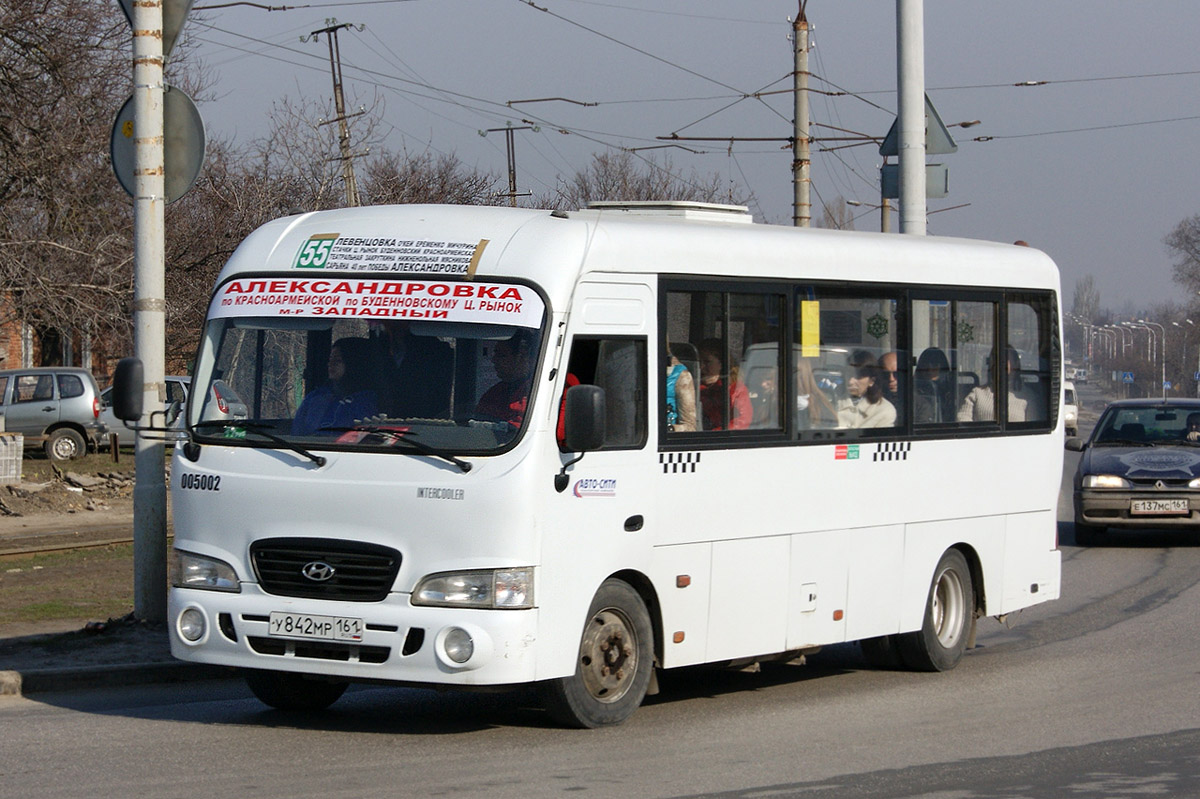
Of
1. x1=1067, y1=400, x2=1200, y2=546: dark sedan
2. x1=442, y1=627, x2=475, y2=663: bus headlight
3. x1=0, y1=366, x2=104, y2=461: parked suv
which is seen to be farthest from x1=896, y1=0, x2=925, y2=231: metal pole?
x1=0, y1=366, x2=104, y2=461: parked suv

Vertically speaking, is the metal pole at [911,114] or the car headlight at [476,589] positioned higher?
the metal pole at [911,114]

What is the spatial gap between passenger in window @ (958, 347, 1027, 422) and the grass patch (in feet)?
18.5

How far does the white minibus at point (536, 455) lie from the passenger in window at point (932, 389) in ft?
1.41

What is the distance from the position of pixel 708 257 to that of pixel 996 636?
542 cm

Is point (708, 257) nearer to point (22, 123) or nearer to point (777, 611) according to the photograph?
point (777, 611)

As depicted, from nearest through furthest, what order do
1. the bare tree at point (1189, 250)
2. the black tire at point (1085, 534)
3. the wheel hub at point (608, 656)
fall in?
the wheel hub at point (608, 656) → the black tire at point (1085, 534) → the bare tree at point (1189, 250)

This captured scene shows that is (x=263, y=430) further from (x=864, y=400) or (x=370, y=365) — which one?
(x=864, y=400)

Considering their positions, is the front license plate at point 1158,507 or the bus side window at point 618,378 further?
the front license plate at point 1158,507

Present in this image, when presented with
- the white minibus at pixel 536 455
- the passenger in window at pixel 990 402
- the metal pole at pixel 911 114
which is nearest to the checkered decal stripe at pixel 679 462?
the white minibus at pixel 536 455

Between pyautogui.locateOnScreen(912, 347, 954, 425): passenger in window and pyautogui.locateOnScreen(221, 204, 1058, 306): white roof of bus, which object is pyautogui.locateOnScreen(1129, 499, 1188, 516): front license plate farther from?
pyautogui.locateOnScreen(221, 204, 1058, 306): white roof of bus

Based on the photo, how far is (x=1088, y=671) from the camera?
11148mm

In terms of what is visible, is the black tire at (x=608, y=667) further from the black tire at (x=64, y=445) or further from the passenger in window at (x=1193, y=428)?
the black tire at (x=64, y=445)

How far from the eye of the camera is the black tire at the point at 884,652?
37.0 feet

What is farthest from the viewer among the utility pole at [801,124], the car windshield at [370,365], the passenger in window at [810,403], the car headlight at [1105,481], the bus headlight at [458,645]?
the utility pole at [801,124]
